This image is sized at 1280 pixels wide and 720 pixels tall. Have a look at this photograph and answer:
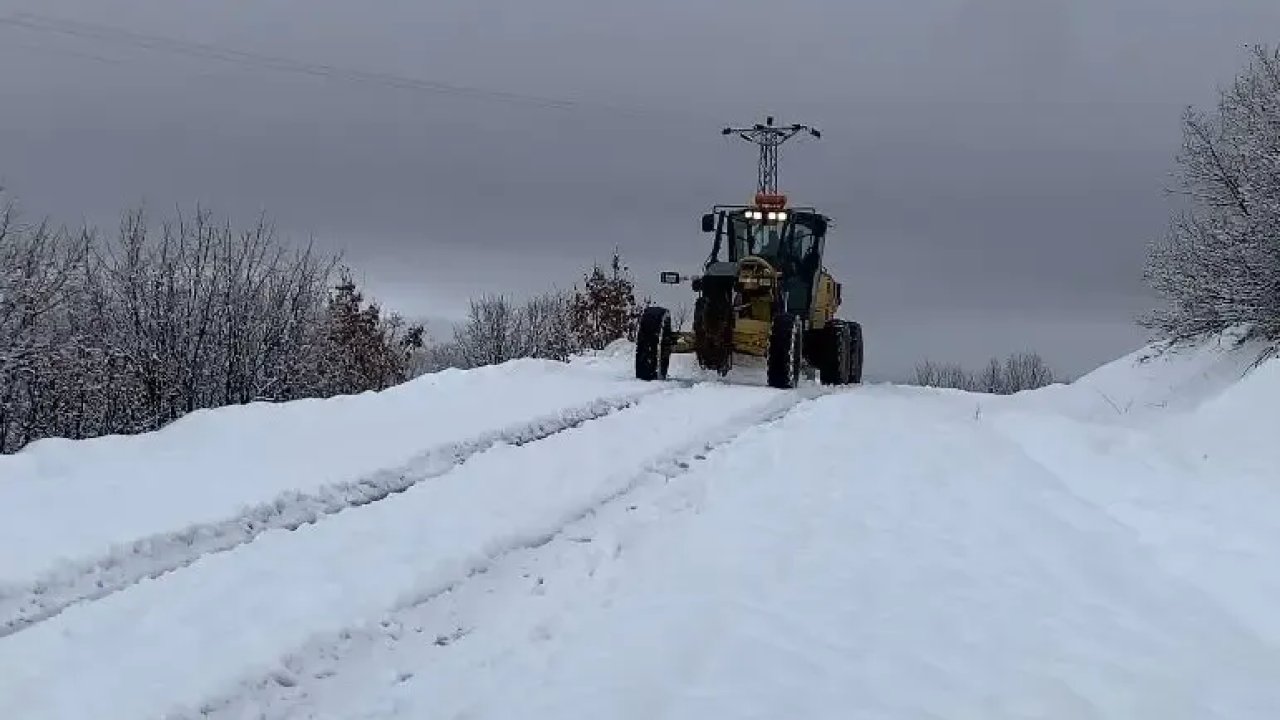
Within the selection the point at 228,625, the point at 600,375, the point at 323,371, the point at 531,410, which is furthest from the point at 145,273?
the point at 228,625

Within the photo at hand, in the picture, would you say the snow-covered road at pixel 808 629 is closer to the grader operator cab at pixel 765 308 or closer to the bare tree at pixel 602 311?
the grader operator cab at pixel 765 308

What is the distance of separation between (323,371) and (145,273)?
7719 millimetres

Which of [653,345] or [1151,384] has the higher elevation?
[653,345]

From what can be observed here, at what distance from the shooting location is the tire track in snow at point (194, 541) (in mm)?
4516

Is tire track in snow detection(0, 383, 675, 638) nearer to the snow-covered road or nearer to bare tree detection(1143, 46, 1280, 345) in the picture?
the snow-covered road

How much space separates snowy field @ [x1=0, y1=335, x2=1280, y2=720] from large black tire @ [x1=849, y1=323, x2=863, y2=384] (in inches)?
454

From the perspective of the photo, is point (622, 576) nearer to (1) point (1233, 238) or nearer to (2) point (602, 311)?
(1) point (1233, 238)

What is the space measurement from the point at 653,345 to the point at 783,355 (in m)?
2.05

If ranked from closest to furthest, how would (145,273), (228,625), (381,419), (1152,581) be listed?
(228,625) → (1152,581) → (381,419) → (145,273)

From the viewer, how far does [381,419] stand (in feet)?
32.0

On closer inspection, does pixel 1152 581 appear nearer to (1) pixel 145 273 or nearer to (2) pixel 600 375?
(2) pixel 600 375

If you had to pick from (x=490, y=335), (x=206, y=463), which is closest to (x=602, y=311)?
(x=490, y=335)

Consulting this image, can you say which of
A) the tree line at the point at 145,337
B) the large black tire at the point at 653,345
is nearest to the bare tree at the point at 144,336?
the tree line at the point at 145,337

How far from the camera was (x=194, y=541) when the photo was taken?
5445 millimetres
